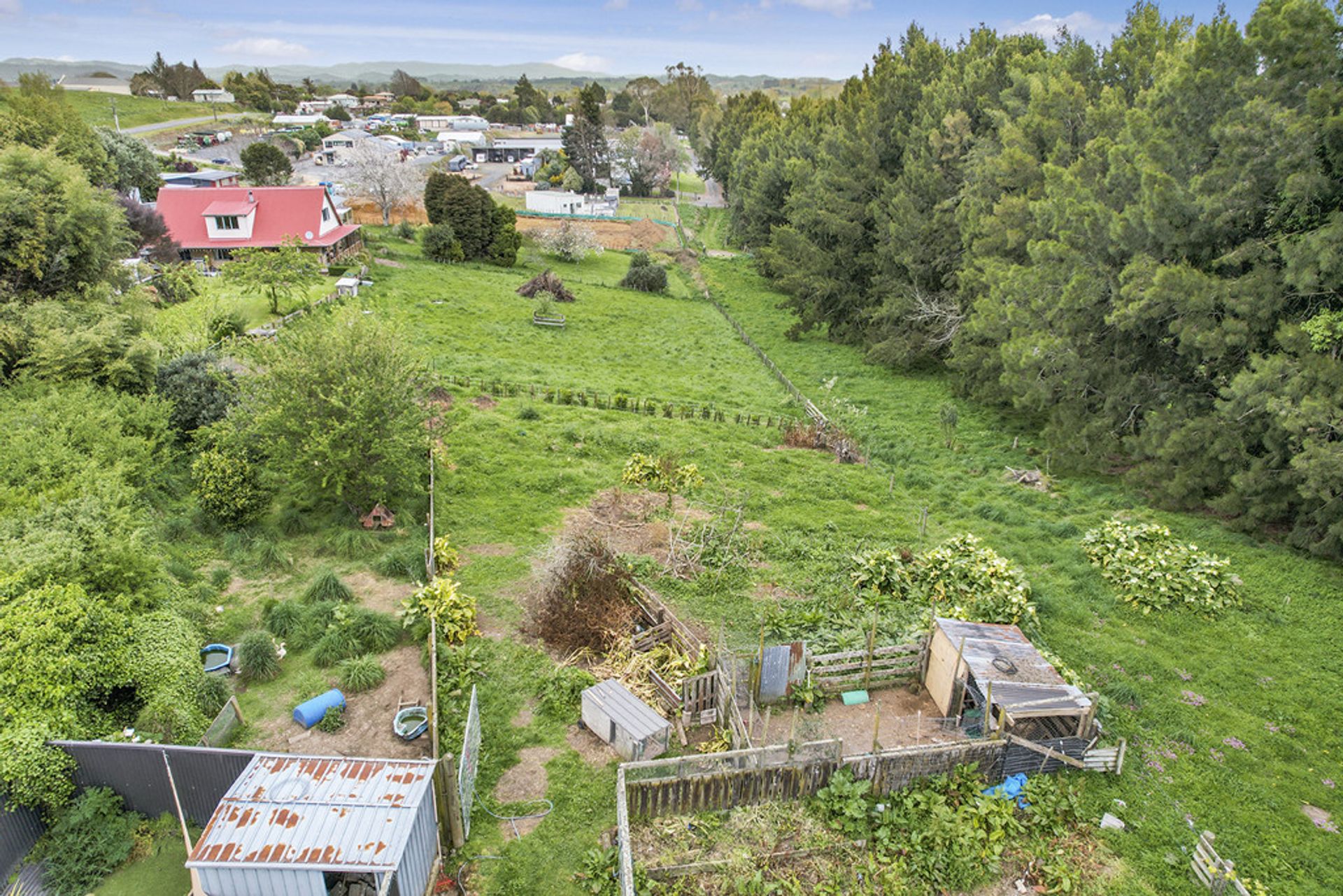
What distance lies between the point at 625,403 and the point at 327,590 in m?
13.5

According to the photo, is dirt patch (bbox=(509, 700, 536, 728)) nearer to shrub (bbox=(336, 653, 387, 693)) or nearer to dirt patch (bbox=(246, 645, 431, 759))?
dirt patch (bbox=(246, 645, 431, 759))

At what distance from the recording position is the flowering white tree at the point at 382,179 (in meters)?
53.2

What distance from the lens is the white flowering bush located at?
15172 mm

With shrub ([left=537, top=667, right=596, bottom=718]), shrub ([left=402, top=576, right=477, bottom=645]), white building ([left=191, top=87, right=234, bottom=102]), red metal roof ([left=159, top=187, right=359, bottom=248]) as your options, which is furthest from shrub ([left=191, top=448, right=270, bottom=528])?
white building ([left=191, top=87, right=234, bottom=102])

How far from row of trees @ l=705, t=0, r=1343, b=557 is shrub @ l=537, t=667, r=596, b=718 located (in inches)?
606

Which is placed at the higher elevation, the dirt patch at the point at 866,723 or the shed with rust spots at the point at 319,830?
the shed with rust spots at the point at 319,830

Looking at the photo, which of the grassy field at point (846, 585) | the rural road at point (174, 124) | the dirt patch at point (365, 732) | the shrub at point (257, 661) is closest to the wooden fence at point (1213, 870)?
the grassy field at point (846, 585)

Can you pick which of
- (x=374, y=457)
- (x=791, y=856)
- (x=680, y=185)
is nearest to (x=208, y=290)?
(x=374, y=457)

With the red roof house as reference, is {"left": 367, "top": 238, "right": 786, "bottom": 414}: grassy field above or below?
below

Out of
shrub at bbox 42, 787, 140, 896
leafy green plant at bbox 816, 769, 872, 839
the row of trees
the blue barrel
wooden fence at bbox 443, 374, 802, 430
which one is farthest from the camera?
wooden fence at bbox 443, 374, 802, 430

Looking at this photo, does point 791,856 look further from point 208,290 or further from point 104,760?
point 208,290

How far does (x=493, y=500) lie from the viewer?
62.8 feet

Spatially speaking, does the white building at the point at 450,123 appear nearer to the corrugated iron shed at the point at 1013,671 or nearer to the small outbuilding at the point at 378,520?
the small outbuilding at the point at 378,520

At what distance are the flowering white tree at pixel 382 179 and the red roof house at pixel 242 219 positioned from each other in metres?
12.0
